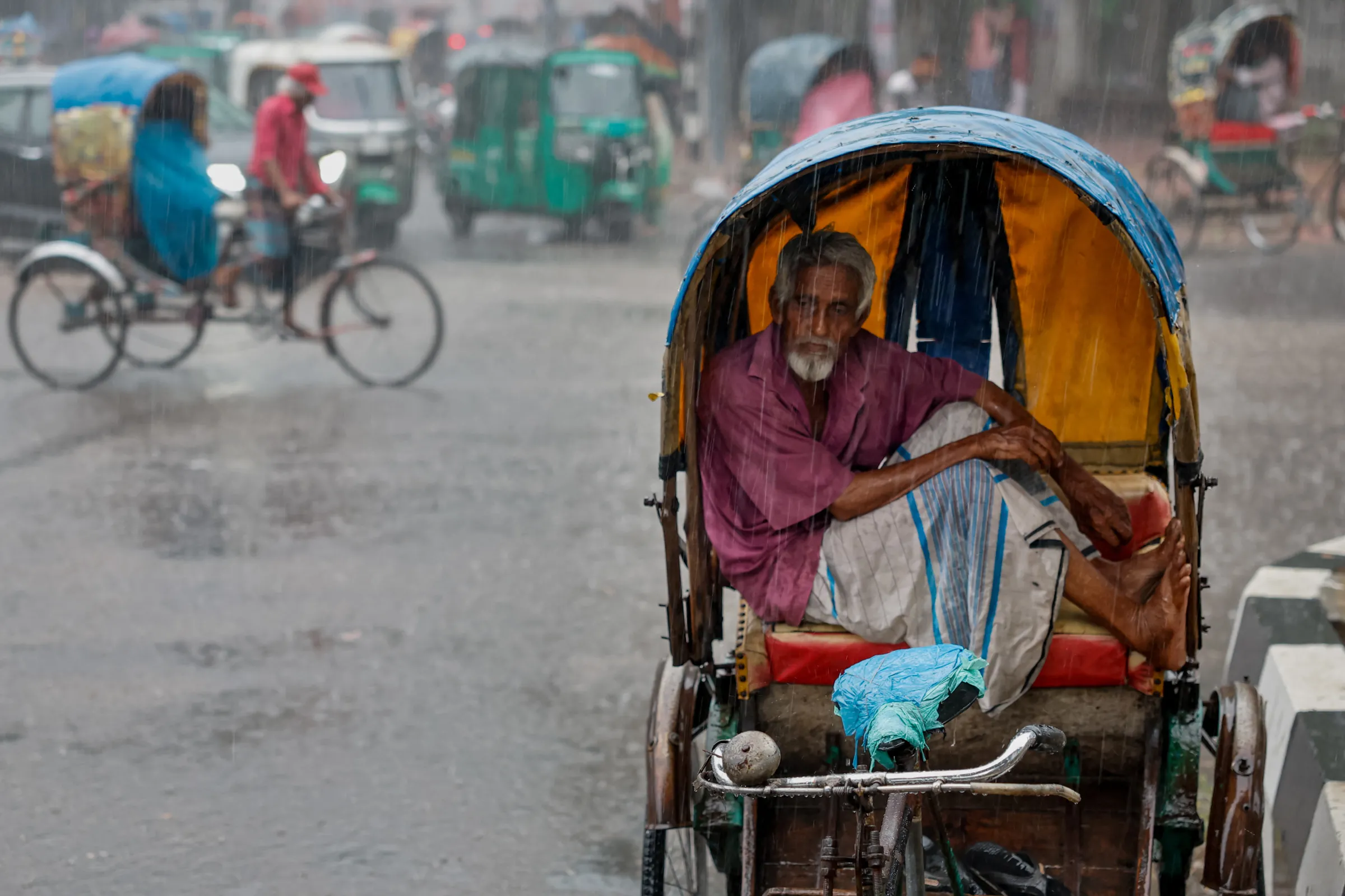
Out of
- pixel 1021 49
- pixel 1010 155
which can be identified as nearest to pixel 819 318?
pixel 1010 155

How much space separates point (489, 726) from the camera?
4910 mm

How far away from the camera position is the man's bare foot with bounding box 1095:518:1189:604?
3.42m

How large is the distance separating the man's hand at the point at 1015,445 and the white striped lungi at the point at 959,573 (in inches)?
1.9

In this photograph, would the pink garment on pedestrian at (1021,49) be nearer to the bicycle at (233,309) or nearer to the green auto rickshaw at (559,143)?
the green auto rickshaw at (559,143)

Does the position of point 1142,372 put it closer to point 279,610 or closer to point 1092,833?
point 1092,833

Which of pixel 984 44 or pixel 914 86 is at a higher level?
pixel 984 44

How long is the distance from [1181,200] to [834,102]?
3692 millimetres

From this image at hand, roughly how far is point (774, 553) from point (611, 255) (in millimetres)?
13019

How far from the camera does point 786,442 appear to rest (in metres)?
3.56

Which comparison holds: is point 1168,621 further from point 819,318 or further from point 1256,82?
point 1256,82

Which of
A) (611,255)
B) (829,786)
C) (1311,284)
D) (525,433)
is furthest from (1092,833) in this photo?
(611,255)

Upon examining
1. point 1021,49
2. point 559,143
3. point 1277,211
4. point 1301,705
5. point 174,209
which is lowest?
point 1301,705

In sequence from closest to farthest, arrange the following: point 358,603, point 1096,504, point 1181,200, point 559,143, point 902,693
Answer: point 902,693, point 1096,504, point 358,603, point 1181,200, point 559,143

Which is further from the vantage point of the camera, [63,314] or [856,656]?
[63,314]
